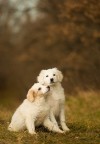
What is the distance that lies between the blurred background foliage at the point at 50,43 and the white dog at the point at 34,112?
33.7 ft

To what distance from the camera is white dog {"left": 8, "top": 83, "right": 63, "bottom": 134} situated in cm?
1196

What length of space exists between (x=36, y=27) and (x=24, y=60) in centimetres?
196

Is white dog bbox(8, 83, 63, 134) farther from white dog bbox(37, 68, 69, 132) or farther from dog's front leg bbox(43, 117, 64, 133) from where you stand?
white dog bbox(37, 68, 69, 132)

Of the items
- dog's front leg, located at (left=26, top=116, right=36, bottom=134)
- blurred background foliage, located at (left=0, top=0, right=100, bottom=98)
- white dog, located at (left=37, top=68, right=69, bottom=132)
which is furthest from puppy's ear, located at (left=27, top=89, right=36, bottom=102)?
blurred background foliage, located at (left=0, top=0, right=100, bottom=98)

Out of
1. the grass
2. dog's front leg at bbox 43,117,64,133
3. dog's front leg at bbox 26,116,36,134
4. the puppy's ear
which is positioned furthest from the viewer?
dog's front leg at bbox 43,117,64,133

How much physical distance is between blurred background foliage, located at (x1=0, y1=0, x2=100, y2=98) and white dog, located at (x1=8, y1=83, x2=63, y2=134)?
10.3m

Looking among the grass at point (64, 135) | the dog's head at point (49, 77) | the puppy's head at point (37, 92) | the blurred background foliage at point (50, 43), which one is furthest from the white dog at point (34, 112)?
the blurred background foliage at point (50, 43)

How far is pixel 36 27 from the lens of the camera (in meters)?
37.7

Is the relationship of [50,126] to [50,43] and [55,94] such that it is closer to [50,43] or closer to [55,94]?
[55,94]

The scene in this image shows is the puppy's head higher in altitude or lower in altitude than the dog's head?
lower

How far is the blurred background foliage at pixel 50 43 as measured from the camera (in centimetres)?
2566

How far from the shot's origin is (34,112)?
1198cm

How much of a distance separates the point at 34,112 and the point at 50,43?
23254 mm

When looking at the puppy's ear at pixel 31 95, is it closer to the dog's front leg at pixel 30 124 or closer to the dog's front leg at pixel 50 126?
the dog's front leg at pixel 30 124
